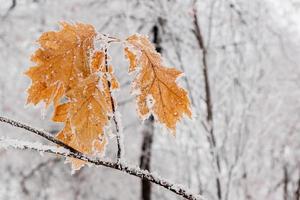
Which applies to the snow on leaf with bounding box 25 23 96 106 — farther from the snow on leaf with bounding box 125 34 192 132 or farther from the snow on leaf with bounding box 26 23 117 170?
the snow on leaf with bounding box 125 34 192 132

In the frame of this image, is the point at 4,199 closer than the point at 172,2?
No

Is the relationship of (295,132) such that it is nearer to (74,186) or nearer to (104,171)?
(104,171)

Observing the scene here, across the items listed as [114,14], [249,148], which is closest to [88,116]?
[249,148]

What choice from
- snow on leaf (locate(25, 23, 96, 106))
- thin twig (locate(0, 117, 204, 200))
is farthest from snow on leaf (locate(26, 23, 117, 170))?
thin twig (locate(0, 117, 204, 200))

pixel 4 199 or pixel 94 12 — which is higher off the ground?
pixel 94 12

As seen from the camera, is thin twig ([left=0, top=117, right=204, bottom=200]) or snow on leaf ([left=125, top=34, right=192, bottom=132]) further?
snow on leaf ([left=125, top=34, right=192, bottom=132])

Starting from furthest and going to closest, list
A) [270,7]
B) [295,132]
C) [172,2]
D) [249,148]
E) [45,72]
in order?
[295,132]
[270,7]
[172,2]
[249,148]
[45,72]

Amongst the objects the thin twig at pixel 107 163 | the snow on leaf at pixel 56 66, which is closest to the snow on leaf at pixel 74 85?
the snow on leaf at pixel 56 66

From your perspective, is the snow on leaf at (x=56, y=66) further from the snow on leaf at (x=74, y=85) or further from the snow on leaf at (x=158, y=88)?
the snow on leaf at (x=158, y=88)
